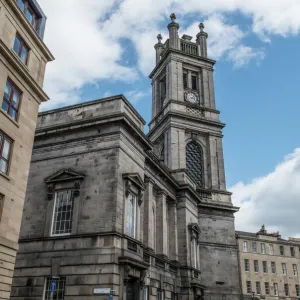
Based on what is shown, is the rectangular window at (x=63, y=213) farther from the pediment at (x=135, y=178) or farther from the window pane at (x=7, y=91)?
the window pane at (x=7, y=91)

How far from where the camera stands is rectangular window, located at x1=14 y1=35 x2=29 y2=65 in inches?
765

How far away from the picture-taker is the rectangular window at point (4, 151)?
17359 millimetres

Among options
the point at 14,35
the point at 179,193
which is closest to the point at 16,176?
the point at 14,35

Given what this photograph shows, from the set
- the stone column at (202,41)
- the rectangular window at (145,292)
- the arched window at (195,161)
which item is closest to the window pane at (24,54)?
the rectangular window at (145,292)

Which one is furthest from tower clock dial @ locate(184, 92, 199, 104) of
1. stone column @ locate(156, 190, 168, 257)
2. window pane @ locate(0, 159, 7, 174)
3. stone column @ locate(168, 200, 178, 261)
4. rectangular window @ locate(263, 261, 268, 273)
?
window pane @ locate(0, 159, 7, 174)

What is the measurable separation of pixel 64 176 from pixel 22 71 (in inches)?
252

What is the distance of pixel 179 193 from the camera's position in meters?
33.3

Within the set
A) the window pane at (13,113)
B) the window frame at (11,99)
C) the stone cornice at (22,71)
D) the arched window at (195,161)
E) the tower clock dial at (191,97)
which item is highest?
the tower clock dial at (191,97)

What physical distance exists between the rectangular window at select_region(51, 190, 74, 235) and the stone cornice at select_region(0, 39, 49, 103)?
18.0 ft

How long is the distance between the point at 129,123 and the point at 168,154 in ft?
62.8

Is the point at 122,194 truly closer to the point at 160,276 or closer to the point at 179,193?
the point at 160,276

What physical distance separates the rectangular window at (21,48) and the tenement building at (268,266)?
49.4 m

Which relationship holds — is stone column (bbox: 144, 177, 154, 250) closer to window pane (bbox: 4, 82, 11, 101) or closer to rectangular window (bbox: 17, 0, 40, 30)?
window pane (bbox: 4, 82, 11, 101)

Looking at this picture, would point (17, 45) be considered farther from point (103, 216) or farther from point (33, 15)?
point (103, 216)
